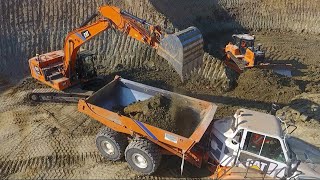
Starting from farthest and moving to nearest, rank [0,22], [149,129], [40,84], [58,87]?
[0,22] → [40,84] → [58,87] → [149,129]

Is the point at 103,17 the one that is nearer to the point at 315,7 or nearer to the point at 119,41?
the point at 119,41

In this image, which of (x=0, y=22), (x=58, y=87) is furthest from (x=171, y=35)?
(x=0, y=22)

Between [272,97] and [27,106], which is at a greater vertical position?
[272,97]

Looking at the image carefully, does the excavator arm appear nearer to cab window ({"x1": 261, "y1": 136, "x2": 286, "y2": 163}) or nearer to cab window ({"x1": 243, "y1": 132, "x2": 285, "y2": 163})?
cab window ({"x1": 243, "y1": 132, "x2": 285, "y2": 163})

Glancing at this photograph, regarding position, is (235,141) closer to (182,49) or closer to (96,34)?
(182,49)

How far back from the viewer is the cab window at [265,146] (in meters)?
7.05

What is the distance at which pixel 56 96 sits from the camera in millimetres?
11469

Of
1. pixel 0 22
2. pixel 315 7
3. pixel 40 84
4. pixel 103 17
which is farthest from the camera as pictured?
pixel 315 7

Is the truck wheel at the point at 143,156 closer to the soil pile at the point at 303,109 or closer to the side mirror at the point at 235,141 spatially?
the side mirror at the point at 235,141

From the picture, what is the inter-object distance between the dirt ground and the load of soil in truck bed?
0.97m

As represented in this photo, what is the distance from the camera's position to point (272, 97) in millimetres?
11812

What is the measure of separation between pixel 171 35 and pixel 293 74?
8123mm

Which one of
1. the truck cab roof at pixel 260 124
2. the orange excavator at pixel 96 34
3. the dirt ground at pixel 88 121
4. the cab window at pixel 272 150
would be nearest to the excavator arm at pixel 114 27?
the orange excavator at pixel 96 34

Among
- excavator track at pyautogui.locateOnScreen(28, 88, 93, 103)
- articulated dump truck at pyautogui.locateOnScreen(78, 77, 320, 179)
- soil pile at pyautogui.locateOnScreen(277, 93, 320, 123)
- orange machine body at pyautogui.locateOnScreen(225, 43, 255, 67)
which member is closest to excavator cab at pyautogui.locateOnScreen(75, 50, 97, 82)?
excavator track at pyautogui.locateOnScreen(28, 88, 93, 103)
